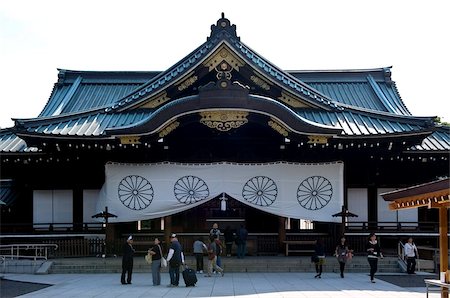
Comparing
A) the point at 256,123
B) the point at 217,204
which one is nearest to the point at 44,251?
the point at 217,204

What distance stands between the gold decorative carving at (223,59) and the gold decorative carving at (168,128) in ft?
8.48

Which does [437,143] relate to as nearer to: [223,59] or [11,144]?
[223,59]

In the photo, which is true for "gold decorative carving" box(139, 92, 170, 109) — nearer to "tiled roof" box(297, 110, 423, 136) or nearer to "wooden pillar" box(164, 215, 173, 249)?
"wooden pillar" box(164, 215, 173, 249)

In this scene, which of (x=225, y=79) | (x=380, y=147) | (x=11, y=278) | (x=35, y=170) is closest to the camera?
(x=11, y=278)

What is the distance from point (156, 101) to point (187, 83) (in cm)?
152

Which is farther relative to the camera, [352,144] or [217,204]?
[217,204]

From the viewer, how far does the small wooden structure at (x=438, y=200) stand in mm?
12311

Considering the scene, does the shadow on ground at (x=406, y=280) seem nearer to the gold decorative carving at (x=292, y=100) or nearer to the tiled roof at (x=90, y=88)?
the gold decorative carving at (x=292, y=100)

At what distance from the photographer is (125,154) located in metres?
24.8

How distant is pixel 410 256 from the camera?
2133 centimetres

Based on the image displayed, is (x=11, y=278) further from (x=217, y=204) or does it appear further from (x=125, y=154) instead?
(x=217, y=204)

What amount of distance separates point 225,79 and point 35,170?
883cm

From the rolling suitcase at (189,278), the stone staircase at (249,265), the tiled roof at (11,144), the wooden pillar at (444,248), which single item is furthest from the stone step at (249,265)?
the wooden pillar at (444,248)

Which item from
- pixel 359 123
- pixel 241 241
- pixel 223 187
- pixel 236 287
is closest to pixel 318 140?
pixel 359 123
